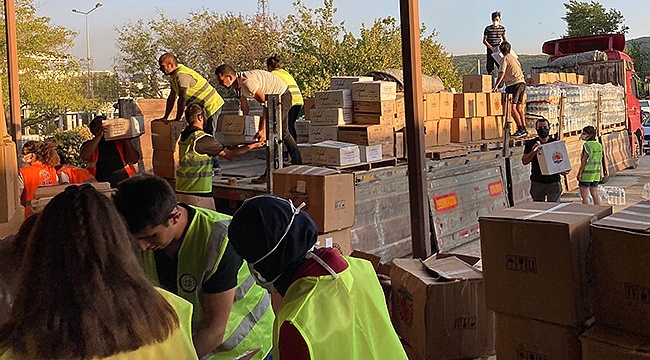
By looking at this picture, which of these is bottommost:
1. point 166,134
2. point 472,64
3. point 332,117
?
point 166,134

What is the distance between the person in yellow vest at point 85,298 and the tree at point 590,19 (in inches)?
1767

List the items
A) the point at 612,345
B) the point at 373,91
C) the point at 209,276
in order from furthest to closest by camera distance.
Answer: the point at 373,91 → the point at 612,345 → the point at 209,276

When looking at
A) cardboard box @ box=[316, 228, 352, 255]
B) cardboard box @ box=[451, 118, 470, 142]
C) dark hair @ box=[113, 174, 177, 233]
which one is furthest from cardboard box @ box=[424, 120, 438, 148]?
dark hair @ box=[113, 174, 177, 233]

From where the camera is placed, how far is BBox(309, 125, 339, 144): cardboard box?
808 cm

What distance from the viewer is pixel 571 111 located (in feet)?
45.3

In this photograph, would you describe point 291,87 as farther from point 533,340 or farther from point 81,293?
point 81,293

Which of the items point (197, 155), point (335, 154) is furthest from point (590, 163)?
point (197, 155)

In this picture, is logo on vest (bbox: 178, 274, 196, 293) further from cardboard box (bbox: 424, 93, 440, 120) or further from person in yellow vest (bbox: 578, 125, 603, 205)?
person in yellow vest (bbox: 578, 125, 603, 205)

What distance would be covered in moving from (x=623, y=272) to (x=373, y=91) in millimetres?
5107

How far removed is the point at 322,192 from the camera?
590 cm

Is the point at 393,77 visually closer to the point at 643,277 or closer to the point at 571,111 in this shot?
the point at 571,111

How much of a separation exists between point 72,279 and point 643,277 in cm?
245

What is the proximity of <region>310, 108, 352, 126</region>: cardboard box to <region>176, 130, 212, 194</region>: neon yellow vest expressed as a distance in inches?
78.7

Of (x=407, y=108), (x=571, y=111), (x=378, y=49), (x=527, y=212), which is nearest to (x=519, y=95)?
(x=571, y=111)
